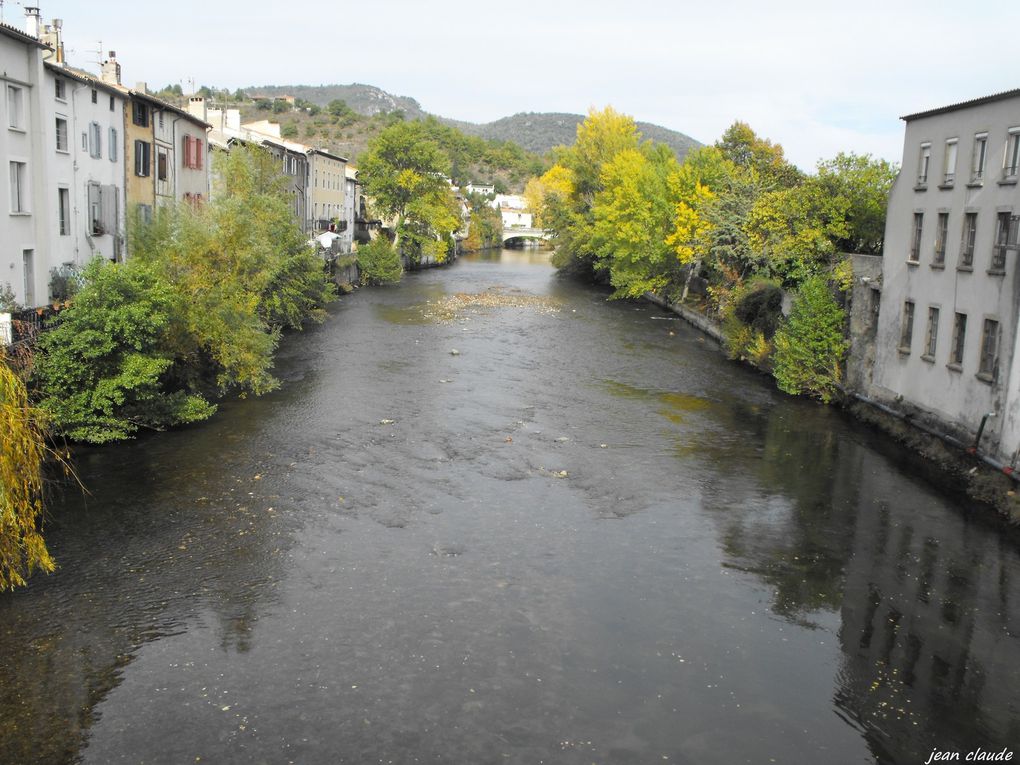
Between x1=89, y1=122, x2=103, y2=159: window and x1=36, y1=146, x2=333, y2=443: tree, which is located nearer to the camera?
x1=36, y1=146, x2=333, y2=443: tree

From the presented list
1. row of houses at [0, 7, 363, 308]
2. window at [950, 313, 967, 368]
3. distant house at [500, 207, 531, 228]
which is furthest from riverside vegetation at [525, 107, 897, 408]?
distant house at [500, 207, 531, 228]

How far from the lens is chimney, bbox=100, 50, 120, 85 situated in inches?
1420

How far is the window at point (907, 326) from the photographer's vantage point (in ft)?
91.9

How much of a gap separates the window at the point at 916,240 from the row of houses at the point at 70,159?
24068 millimetres

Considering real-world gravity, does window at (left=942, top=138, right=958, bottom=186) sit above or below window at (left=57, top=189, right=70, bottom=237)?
above

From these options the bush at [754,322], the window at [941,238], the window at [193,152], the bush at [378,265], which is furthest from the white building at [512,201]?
the window at [941,238]

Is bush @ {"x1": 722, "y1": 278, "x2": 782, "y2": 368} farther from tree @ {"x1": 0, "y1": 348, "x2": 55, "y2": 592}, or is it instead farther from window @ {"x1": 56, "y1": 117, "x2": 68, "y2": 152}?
Result: tree @ {"x1": 0, "y1": 348, "x2": 55, "y2": 592}

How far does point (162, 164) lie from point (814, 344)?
27.9 meters

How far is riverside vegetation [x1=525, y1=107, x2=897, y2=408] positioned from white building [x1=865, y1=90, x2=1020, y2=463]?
127 inches

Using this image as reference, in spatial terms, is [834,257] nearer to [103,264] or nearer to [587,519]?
[587,519]

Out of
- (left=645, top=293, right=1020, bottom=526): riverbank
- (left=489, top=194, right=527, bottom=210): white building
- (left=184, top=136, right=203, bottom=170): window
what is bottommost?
(left=645, top=293, right=1020, bottom=526): riverbank

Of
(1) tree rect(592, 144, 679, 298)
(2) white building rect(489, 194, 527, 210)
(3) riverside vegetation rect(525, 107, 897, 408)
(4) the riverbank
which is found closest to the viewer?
(4) the riverbank

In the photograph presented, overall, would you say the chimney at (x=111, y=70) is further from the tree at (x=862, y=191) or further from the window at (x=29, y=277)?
the tree at (x=862, y=191)

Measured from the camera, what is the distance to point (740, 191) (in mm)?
47719
